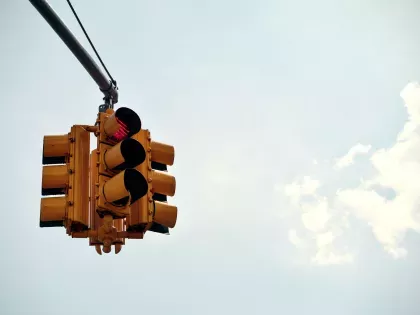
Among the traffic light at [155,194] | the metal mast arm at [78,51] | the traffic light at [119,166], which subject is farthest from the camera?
the traffic light at [155,194]

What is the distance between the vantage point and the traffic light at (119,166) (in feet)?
17.2

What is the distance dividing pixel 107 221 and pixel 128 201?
40cm

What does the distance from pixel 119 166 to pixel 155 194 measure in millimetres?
705

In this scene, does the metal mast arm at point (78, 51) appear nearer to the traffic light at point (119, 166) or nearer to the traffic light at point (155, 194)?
the traffic light at point (119, 166)

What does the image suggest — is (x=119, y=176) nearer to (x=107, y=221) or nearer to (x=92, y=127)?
(x=107, y=221)

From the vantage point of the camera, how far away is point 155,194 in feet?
19.8

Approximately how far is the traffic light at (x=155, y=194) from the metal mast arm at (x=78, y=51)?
93 centimetres

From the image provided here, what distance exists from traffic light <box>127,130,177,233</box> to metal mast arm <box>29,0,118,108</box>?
0.93 m

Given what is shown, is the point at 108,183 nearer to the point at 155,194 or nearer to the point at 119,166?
the point at 119,166

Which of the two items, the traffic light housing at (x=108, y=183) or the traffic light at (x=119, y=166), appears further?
the traffic light housing at (x=108, y=183)

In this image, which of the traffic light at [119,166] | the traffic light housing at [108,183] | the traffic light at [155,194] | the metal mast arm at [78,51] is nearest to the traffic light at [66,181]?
the traffic light housing at [108,183]

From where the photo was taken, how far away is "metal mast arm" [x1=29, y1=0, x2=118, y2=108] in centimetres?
538

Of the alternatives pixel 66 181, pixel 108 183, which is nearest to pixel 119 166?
pixel 108 183

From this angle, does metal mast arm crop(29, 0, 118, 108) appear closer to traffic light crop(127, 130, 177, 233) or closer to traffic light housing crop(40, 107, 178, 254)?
traffic light housing crop(40, 107, 178, 254)
